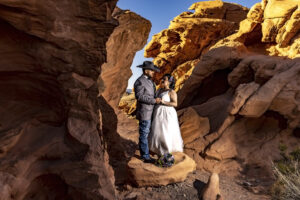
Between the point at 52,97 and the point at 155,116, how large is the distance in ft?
9.09

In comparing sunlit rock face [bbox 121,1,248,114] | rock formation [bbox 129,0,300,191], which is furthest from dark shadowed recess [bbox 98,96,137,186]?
sunlit rock face [bbox 121,1,248,114]

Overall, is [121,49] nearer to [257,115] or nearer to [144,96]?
[144,96]

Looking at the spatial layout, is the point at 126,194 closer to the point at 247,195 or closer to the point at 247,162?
the point at 247,195

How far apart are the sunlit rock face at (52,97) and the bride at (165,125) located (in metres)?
2.21

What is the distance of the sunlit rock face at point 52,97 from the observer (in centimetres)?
295

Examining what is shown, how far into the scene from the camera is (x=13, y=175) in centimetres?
279

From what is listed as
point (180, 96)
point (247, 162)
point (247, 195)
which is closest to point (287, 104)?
point (247, 162)

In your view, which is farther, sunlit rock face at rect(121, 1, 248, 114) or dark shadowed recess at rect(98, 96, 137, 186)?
sunlit rock face at rect(121, 1, 248, 114)

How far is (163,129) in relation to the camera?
535 cm

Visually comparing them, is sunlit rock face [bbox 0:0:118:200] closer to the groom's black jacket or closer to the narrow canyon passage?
the narrow canyon passage

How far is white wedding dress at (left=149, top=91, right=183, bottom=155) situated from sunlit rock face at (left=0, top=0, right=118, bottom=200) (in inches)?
86.7

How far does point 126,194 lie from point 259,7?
43.9 ft

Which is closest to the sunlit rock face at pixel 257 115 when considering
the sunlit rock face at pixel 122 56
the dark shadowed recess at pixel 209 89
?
the dark shadowed recess at pixel 209 89

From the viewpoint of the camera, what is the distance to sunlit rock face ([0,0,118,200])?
2.95 meters
